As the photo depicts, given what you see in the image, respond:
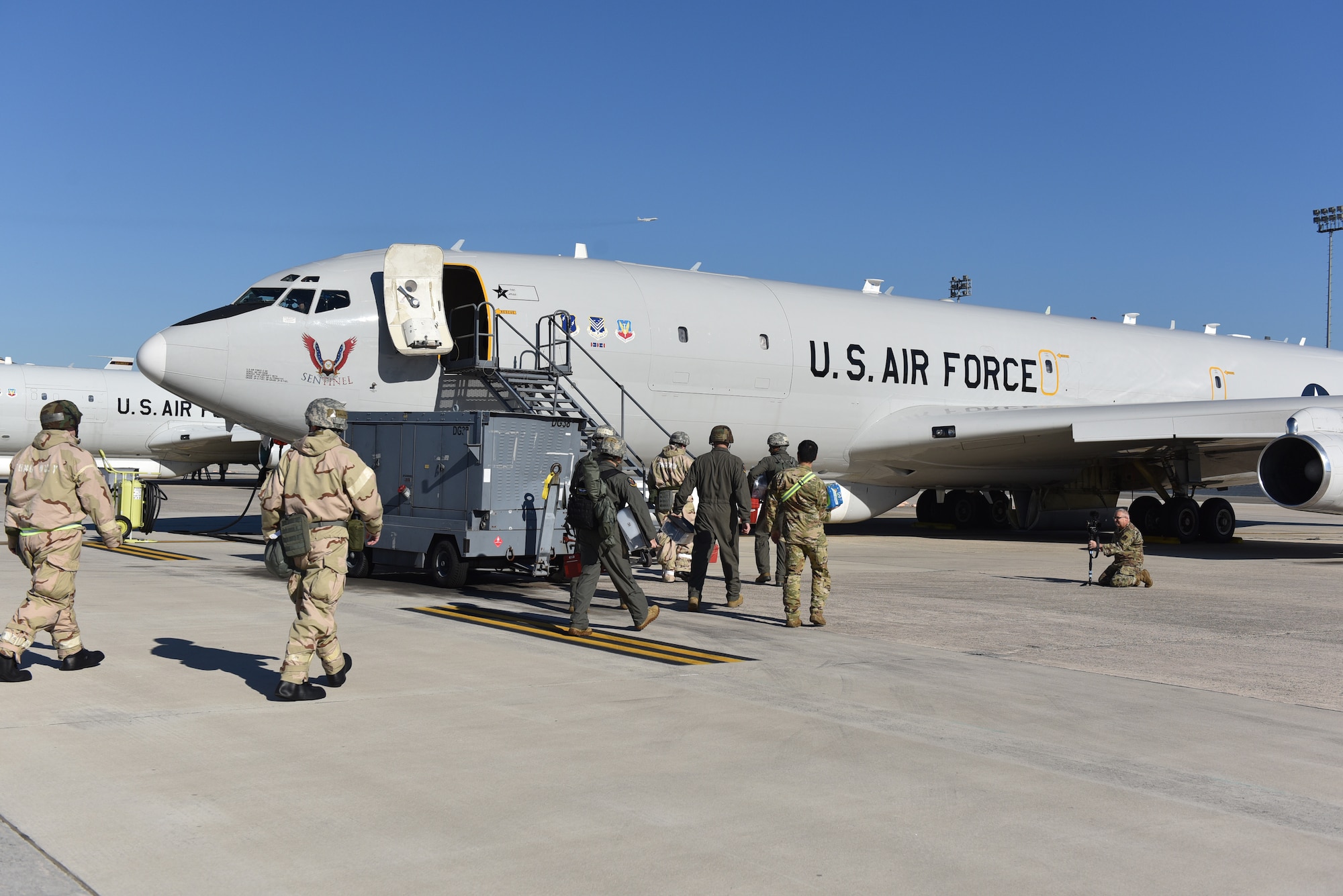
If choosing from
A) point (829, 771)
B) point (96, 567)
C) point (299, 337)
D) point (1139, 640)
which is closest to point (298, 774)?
point (829, 771)

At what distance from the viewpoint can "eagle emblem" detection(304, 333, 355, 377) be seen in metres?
15.1

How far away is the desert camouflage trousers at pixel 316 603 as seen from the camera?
6402 mm

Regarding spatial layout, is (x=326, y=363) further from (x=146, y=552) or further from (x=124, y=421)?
(x=124, y=421)

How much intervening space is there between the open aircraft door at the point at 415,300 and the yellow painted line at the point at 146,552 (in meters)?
3.97

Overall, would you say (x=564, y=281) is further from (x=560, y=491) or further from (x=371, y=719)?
(x=371, y=719)

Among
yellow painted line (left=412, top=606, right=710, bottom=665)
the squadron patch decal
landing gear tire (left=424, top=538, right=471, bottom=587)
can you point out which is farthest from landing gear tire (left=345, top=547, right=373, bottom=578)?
the squadron patch decal

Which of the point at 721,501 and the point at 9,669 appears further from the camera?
the point at 721,501

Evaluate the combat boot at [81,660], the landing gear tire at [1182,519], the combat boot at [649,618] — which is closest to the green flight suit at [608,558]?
the combat boot at [649,618]

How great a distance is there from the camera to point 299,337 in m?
15.1

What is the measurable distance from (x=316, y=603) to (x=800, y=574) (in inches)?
176

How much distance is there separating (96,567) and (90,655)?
714cm

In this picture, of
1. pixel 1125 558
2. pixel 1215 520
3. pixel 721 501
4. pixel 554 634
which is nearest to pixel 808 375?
pixel 1125 558

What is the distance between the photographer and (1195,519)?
2103cm

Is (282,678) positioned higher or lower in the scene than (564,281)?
lower
